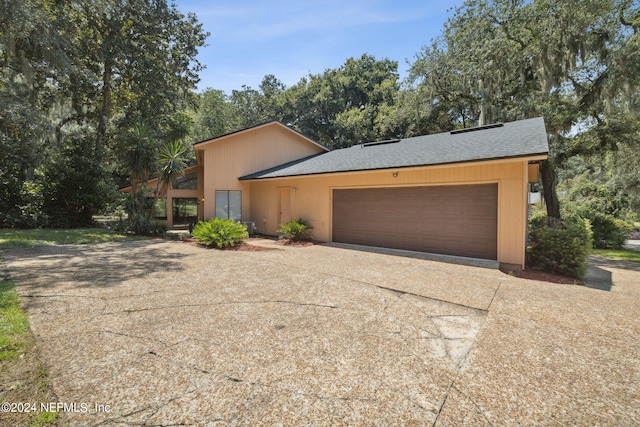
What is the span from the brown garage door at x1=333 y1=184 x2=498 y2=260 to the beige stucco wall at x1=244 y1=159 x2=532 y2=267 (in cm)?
21

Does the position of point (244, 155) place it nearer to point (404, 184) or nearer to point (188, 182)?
point (188, 182)

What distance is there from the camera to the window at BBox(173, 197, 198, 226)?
16125 mm

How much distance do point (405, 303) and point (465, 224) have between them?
454cm

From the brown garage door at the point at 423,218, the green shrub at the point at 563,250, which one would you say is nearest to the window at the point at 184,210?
the brown garage door at the point at 423,218

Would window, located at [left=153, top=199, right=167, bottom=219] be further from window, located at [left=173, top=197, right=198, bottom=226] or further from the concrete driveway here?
the concrete driveway

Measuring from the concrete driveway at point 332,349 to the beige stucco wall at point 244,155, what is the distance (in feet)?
25.8

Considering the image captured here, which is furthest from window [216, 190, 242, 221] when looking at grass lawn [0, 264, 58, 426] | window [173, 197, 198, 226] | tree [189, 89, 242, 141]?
tree [189, 89, 242, 141]

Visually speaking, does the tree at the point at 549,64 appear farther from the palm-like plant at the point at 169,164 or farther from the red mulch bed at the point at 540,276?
the palm-like plant at the point at 169,164

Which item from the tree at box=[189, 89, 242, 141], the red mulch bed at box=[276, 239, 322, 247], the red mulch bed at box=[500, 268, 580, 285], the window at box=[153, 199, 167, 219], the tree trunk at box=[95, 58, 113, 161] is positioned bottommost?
the red mulch bed at box=[500, 268, 580, 285]

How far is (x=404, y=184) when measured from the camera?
9047 millimetres

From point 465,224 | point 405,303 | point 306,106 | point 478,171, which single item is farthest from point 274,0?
point 306,106

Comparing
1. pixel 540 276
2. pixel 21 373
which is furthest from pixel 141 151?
pixel 540 276

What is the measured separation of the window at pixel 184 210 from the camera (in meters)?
16.1

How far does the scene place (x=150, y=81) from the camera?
16453 millimetres
